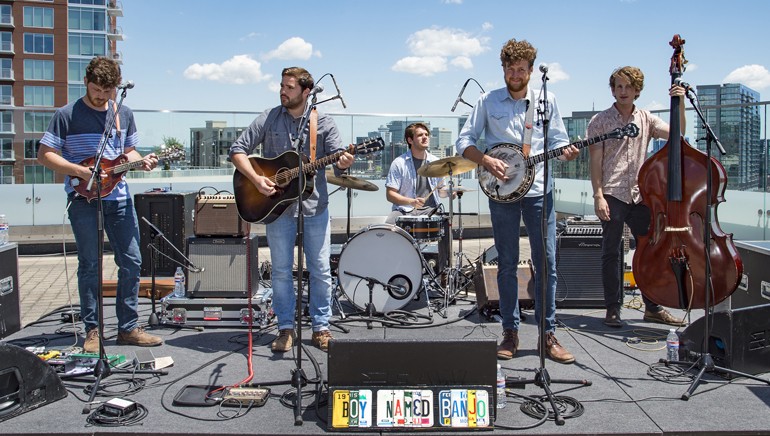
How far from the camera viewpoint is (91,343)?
4781mm

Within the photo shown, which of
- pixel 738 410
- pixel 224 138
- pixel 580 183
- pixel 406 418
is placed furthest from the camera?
pixel 580 183

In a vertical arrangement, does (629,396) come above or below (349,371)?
below

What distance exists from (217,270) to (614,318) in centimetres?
319

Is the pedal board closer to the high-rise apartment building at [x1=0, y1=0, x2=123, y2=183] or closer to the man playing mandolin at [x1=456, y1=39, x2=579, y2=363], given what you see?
the man playing mandolin at [x1=456, y1=39, x2=579, y2=363]

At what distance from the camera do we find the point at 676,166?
4512 mm

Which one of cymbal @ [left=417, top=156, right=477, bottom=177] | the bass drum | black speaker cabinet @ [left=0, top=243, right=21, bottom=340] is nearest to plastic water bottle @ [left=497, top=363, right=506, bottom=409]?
the bass drum

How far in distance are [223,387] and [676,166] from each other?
314 cm

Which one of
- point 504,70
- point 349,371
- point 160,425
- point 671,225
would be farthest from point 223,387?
point 671,225

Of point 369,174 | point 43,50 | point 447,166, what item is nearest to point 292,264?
point 447,166

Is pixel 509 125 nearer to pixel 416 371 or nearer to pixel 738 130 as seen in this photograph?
pixel 416 371

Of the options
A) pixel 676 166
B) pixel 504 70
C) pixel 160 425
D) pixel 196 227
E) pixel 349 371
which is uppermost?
pixel 504 70

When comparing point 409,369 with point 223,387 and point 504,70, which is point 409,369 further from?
point 504,70

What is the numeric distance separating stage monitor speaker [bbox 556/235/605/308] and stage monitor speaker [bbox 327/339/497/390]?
9.59 ft

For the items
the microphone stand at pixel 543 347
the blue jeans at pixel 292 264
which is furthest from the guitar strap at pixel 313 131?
the microphone stand at pixel 543 347
